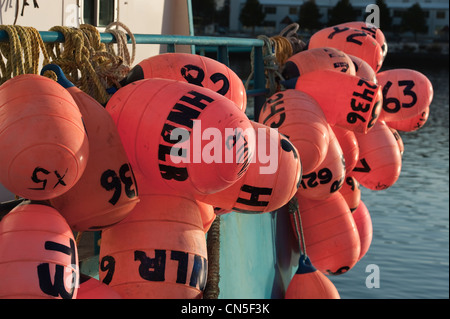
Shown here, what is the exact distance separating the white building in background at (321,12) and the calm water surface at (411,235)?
2137 inches

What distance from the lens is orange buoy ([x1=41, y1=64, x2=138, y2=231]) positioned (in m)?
2.56

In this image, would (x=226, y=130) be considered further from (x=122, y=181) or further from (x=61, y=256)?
(x=61, y=256)

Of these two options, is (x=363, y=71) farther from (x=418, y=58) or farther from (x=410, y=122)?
(x=418, y=58)

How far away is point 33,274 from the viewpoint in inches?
89.4

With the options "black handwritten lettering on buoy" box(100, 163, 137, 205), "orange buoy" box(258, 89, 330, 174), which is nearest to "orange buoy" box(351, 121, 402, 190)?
"orange buoy" box(258, 89, 330, 174)

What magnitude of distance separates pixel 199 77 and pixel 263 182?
0.67 metres

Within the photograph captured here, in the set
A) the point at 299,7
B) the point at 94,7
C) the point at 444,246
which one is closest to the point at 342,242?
the point at 94,7

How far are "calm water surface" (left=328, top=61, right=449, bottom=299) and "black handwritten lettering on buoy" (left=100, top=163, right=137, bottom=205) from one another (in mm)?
4218

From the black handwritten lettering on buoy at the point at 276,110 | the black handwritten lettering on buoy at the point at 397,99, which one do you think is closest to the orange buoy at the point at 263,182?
the black handwritten lettering on buoy at the point at 276,110

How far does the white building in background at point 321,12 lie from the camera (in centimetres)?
7781

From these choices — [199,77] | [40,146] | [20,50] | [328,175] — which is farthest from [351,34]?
[40,146]

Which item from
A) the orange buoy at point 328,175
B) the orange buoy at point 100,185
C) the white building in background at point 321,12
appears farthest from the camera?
the white building in background at point 321,12

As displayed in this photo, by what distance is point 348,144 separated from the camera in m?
5.16

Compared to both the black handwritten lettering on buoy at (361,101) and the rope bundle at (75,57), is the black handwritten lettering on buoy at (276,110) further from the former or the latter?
the rope bundle at (75,57)
